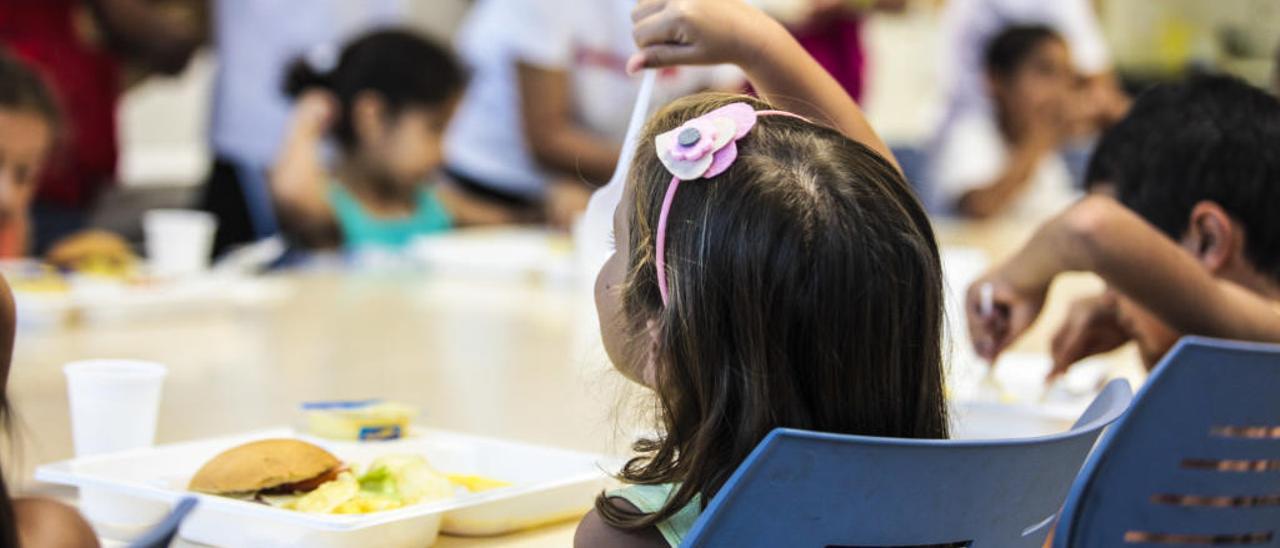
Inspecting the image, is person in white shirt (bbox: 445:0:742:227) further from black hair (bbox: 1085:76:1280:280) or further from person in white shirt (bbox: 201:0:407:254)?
black hair (bbox: 1085:76:1280:280)

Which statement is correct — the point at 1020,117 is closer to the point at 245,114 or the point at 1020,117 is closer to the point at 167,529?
the point at 245,114

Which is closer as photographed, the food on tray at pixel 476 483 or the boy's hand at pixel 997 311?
the food on tray at pixel 476 483

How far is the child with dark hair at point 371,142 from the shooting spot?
11.7 ft

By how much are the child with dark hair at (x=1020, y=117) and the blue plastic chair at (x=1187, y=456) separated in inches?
134

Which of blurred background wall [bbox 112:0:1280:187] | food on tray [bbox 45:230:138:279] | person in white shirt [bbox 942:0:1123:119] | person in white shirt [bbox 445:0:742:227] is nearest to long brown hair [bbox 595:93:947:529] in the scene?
food on tray [bbox 45:230:138:279]

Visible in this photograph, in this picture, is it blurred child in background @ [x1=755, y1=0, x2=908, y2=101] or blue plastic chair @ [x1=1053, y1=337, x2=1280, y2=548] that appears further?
blurred child in background @ [x1=755, y1=0, x2=908, y2=101]

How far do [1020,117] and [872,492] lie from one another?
3.94 metres

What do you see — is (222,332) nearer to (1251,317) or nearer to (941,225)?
(1251,317)

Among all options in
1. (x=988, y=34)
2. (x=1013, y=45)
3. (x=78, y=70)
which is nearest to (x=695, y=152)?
(x=78, y=70)

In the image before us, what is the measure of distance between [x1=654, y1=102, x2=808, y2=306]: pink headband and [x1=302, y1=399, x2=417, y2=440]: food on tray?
0.39 metres

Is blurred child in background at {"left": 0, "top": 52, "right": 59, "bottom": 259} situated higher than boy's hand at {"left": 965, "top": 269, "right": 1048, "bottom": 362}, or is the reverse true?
blurred child in background at {"left": 0, "top": 52, "right": 59, "bottom": 259}

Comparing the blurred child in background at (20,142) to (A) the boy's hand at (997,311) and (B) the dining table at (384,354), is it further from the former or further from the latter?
(A) the boy's hand at (997,311)

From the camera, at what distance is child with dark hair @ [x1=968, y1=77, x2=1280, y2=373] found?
1.25 meters

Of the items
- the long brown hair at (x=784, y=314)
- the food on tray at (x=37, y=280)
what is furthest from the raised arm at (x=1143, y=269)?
the food on tray at (x=37, y=280)
